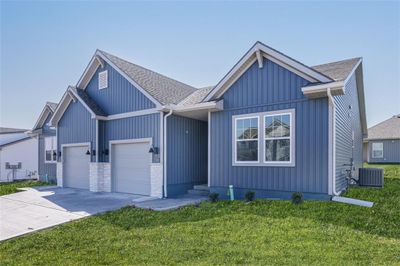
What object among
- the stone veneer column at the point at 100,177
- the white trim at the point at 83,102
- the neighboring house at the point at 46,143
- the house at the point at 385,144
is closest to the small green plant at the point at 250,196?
the stone veneer column at the point at 100,177

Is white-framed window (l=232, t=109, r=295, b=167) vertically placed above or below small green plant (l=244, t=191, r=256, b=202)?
above

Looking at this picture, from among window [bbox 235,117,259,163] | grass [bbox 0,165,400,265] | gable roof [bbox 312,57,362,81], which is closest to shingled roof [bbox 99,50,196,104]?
window [bbox 235,117,259,163]

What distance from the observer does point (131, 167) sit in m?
12.5

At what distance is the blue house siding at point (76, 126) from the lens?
13.7 m

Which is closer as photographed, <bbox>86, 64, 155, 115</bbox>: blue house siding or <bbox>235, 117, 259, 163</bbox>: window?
<bbox>235, 117, 259, 163</bbox>: window

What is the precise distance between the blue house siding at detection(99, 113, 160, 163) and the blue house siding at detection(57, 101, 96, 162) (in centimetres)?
46

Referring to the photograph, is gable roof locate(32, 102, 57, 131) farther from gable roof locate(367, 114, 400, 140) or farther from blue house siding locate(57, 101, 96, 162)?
gable roof locate(367, 114, 400, 140)

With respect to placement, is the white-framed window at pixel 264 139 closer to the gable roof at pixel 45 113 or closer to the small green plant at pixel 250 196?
the small green plant at pixel 250 196

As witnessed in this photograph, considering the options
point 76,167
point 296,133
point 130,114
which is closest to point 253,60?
point 296,133

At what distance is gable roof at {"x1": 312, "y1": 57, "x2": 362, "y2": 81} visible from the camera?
28.6 feet

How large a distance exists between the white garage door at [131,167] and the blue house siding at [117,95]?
1.69 metres

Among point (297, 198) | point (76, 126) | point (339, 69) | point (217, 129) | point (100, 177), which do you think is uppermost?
point (339, 69)

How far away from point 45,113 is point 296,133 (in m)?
17.7

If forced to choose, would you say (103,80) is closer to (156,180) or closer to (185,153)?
(185,153)
